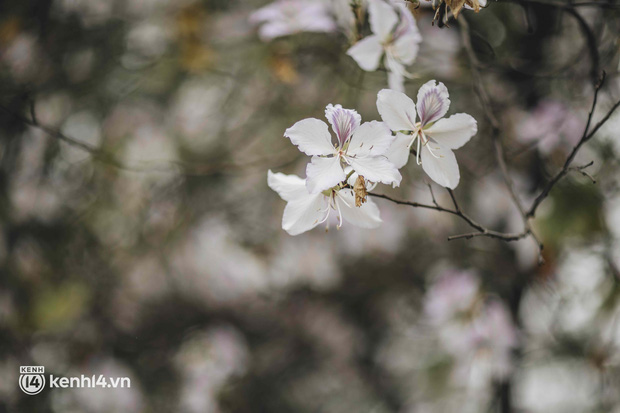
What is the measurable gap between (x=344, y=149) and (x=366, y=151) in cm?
3

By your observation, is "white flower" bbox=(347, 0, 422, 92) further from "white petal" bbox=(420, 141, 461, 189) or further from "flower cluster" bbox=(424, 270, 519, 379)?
"flower cluster" bbox=(424, 270, 519, 379)

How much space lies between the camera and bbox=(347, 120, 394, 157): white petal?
1.32ft

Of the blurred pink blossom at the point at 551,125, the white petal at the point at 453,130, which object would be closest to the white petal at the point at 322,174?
the white petal at the point at 453,130

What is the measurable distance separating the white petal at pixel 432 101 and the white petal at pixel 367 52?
16 cm

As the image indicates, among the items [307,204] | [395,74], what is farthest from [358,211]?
[395,74]

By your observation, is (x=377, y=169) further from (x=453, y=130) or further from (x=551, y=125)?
(x=551, y=125)

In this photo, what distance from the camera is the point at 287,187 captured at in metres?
0.45

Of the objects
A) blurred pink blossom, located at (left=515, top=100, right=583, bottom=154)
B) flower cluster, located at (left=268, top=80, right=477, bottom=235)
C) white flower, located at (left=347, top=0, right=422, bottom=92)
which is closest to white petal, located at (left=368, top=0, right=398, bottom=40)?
white flower, located at (left=347, top=0, right=422, bottom=92)

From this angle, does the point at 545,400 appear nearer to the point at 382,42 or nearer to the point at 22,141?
the point at 382,42

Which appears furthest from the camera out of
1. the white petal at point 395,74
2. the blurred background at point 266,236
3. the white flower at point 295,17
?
the blurred background at point 266,236

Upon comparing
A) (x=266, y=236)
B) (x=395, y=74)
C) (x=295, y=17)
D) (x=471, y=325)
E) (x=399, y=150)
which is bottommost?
(x=471, y=325)

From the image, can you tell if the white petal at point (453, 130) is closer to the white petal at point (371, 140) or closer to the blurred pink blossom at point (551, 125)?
the white petal at point (371, 140)

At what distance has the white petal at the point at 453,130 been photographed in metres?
0.43

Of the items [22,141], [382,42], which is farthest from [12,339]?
[382,42]
